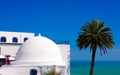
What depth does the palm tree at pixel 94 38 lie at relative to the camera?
57.5m

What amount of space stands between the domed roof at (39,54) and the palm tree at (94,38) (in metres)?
5.62

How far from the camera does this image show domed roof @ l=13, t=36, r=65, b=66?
169 ft

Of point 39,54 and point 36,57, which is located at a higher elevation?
point 39,54

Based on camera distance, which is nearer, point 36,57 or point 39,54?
point 36,57

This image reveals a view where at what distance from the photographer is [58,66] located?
5066 centimetres

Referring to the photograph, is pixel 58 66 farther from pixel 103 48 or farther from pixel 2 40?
pixel 2 40

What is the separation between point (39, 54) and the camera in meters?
52.3

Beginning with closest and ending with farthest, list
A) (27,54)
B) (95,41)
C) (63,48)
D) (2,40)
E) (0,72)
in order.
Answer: (0,72), (27,54), (95,41), (63,48), (2,40)

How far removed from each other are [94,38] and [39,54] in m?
9.04

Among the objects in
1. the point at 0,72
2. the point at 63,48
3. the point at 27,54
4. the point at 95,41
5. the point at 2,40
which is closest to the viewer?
the point at 0,72

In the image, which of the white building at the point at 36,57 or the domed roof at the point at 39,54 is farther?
the domed roof at the point at 39,54

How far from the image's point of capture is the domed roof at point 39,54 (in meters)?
51.6

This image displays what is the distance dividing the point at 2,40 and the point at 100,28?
61.3ft

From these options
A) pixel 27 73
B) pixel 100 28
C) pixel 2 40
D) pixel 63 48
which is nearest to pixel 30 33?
pixel 2 40
